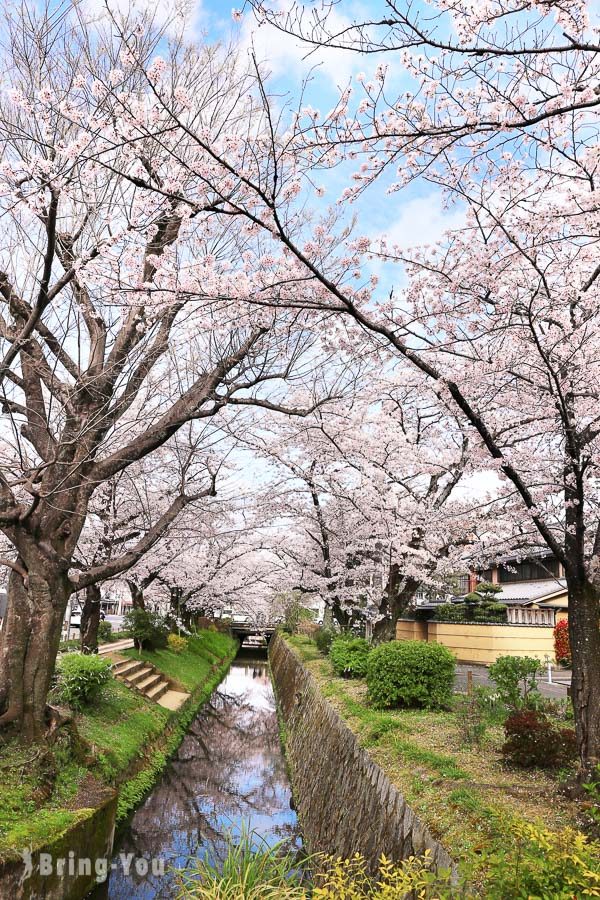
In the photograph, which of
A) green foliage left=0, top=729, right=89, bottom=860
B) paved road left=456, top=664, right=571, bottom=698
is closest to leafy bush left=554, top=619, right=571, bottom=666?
paved road left=456, top=664, right=571, bottom=698

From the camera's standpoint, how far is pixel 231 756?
51.4 feet

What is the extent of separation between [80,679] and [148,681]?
7129 millimetres

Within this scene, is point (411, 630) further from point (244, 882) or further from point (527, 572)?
point (244, 882)

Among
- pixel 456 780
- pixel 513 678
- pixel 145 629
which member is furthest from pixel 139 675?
pixel 456 780

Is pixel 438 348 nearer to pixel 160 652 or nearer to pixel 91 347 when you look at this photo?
pixel 91 347

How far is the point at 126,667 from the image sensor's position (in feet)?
59.7

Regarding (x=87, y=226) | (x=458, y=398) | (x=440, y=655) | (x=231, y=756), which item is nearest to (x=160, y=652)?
(x=231, y=756)

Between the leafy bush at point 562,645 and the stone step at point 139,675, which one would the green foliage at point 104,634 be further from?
the leafy bush at point 562,645

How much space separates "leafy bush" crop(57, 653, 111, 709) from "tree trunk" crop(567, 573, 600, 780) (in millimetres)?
9492

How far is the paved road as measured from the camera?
15.4 meters

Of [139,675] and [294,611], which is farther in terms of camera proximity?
[294,611]

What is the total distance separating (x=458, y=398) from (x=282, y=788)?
10.7m

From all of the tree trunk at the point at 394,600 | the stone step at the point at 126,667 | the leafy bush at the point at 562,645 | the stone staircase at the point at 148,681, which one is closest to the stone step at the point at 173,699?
the stone staircase at the point at 148,681

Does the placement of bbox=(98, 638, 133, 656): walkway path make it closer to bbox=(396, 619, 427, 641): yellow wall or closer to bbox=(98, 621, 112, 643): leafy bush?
bbox=(98, 621, 112, 643): leafy bush
